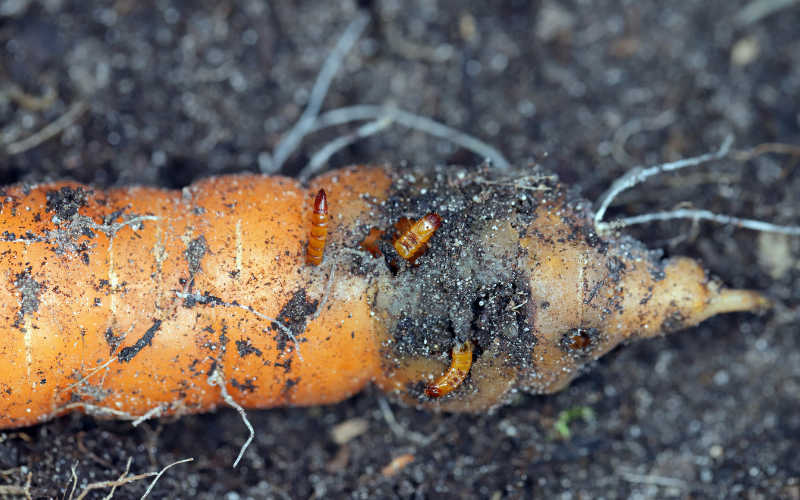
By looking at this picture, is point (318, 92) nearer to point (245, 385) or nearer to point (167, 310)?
point (167, 310)

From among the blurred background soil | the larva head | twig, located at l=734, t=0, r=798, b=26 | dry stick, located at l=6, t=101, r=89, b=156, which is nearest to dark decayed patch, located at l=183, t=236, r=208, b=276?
the larva head

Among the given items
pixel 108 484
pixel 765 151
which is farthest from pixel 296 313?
pixel 765 151

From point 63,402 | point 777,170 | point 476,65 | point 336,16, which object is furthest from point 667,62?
point 63,402

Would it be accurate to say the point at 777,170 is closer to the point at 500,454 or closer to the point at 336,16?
the point at 500,454

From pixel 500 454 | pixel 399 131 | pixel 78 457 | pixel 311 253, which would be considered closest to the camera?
pixel 311 253

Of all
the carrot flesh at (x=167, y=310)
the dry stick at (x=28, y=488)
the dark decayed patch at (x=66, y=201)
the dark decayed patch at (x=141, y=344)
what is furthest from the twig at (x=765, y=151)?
the dry stick at (x=28, y=488)

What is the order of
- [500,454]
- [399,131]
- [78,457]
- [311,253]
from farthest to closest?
[399,131] < [500,454] < [78,457] < [311,253]

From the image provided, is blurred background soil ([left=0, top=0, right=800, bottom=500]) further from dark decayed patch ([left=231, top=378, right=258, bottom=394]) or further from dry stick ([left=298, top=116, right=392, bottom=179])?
dark decayed patch ([left=231, top=378, right=258, bottom=394])

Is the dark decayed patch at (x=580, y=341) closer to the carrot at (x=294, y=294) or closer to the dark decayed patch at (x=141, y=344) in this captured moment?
the carrot at (x=294, y=294)
